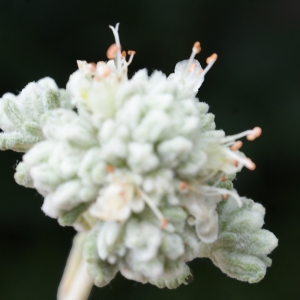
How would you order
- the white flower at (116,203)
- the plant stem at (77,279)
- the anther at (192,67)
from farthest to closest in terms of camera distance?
1. the anther at (192,67)
2. the plant stem at (77,279)
3. the white flower at (116,203)

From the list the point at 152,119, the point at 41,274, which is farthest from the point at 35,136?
the point at 41,274

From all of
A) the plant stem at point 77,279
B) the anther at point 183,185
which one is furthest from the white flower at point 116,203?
the plant stem at point 77,279

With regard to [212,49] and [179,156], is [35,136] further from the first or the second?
[212,49]

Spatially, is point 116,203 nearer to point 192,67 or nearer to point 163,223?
point 163,223

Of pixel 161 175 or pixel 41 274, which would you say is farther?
pixel 41 274

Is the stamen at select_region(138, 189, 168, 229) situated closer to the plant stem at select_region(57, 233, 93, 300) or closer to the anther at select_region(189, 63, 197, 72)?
the plant stem at select_region(57, 233, 93, 300)

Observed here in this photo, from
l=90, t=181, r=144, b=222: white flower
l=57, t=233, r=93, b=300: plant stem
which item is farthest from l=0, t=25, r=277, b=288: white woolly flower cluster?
l=57, t=233, r=93, b=300: plant stem

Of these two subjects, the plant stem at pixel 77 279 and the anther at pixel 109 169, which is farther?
the plant stem at pixel 77 279

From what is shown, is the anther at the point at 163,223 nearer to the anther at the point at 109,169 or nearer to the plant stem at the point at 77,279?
the anther at the point at 109,169
